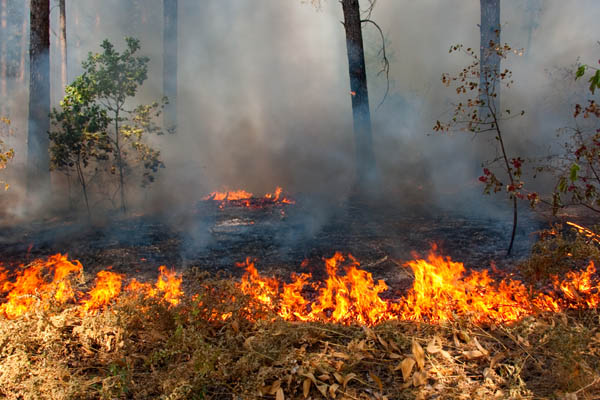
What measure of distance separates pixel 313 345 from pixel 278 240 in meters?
3.62

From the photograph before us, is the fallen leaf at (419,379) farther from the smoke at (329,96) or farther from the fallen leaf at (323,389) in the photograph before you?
the smoke at (329,96)

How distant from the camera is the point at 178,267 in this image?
20.1 ft

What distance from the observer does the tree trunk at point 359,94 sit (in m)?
10.2

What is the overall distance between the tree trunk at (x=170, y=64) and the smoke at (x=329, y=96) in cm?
93

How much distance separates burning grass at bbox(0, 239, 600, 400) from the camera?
3.06m

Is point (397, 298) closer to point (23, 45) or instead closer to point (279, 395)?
point (279, 395)

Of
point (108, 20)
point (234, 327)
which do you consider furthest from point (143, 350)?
point (108, 20)

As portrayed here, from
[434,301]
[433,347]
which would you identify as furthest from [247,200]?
[433,347]

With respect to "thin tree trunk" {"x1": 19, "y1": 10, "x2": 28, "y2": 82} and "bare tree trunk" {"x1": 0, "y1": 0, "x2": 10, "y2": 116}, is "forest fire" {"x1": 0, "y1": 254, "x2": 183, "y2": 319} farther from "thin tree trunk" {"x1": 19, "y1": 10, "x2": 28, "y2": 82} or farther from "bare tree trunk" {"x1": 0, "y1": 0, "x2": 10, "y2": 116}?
"thin tree trunk" {"x1": 19, "y1": 10, "x2": 28, "y2": 82}

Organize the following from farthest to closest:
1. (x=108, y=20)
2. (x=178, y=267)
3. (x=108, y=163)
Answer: (x=108, y=20), (x=108, y=163), (x=178, y=267)

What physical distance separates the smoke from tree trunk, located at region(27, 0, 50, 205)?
234cm

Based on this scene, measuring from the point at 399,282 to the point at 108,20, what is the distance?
36.7 metres

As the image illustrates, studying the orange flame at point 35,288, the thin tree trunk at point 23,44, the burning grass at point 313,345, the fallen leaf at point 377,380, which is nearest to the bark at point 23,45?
the thin tree trunk at point 23,44

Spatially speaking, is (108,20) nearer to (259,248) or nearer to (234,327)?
(259,248)
